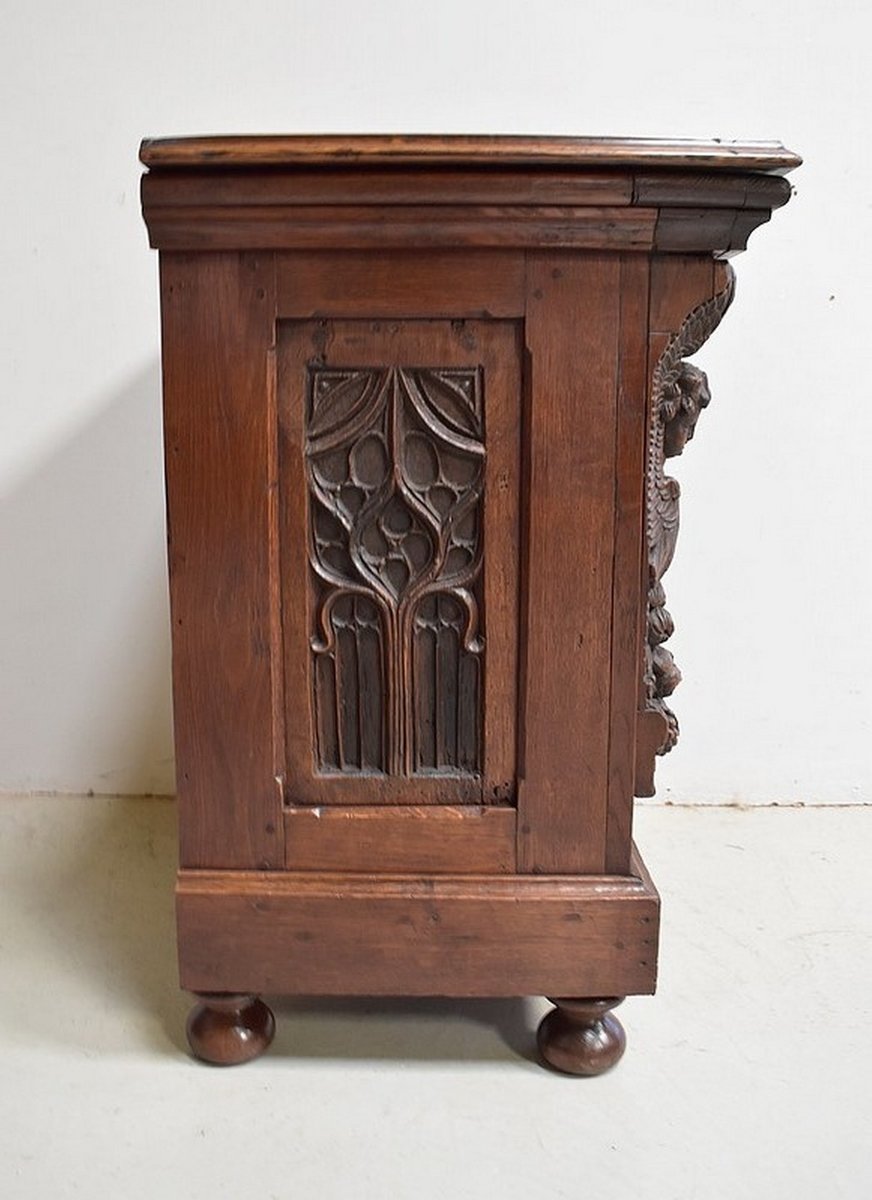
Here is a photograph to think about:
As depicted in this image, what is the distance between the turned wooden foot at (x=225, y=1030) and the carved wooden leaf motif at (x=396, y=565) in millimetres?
264

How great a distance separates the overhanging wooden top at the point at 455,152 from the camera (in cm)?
113

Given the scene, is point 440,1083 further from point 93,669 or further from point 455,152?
point 93,669

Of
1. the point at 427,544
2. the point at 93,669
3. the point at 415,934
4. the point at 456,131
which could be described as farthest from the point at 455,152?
the point at 93,669

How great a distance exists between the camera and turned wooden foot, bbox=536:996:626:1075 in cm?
132

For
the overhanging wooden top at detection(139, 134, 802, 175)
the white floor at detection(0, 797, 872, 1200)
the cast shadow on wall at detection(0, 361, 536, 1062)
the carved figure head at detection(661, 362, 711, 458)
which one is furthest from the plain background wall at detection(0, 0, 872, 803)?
the overhanging wooden top at detection(139, 134, 802, 175)

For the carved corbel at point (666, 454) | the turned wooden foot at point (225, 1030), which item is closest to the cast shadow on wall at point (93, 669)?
the turned wooden foot at point (225, 1030)

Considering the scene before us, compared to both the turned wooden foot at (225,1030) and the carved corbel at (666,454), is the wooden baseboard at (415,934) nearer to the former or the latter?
the turned wooden foot at (225,1030)

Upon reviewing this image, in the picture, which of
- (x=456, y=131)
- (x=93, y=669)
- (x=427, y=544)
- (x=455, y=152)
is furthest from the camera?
(x=93, y=669)

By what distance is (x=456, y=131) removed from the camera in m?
1.93

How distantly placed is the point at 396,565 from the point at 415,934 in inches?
14.6

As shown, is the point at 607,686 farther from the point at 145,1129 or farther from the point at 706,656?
the point at 706,656

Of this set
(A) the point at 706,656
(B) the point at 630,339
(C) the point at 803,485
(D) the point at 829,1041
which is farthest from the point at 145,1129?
(C) the point at 803,485

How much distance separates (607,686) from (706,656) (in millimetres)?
893

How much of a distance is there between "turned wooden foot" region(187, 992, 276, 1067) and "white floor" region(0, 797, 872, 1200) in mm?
18
